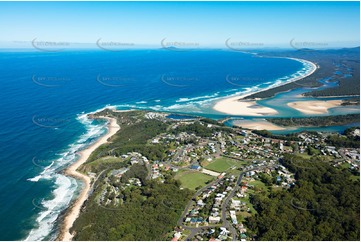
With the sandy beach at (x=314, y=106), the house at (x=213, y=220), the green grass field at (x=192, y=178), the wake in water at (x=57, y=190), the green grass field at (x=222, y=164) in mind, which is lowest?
the wake in water at (x=57, y=190)

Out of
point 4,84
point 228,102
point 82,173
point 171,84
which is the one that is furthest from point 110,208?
point 4,84

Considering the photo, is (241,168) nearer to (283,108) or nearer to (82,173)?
(82,173)

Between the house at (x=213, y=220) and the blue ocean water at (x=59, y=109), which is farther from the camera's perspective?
the blue ocean water at (x=59, y=109)

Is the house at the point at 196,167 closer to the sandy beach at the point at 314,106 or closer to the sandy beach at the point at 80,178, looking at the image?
the sandy beach at the point at 80,178

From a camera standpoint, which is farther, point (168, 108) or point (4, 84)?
point (4, 84)

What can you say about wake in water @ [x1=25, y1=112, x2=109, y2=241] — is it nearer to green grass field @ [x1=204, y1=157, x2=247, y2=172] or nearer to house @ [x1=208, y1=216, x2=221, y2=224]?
house @ [x1=208, y1=216, x2=221, y2=224]

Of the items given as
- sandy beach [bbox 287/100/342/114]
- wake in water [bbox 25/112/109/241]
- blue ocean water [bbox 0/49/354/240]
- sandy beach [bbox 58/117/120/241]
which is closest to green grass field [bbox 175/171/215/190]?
sandy beach [bbox 58/117/120/241]

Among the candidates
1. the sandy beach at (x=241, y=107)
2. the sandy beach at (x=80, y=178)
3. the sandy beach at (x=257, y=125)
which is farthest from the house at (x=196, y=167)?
the sandy beach at (x=241, y=107)
